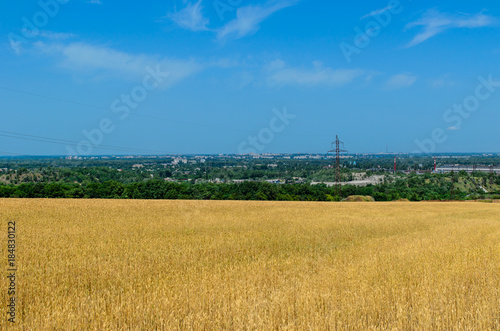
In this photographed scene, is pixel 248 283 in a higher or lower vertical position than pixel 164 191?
higher

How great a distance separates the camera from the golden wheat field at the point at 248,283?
684cm

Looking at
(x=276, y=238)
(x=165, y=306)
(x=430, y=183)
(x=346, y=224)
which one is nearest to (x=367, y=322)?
(x=165, y=306)

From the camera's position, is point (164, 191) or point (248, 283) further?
point (164, 191)

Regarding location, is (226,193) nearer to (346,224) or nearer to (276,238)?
(346,224)

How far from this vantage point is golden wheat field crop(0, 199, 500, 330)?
684 cm

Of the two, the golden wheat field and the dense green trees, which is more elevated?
the golden wheat field

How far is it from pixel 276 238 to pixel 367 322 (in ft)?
32.1

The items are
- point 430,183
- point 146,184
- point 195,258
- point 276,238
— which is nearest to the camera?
point 195,258

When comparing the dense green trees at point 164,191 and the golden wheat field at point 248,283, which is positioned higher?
the golden wheat field at point 248,283

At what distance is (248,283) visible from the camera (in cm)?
887

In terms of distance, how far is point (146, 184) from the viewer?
69.9 metres

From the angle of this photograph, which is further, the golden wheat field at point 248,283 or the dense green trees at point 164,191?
the dense green trees at point 164,191

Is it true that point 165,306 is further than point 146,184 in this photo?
No

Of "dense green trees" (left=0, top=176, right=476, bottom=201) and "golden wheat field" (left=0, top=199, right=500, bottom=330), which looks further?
"dense green trees" (left=0, top=176, right=476, bottom=201)
